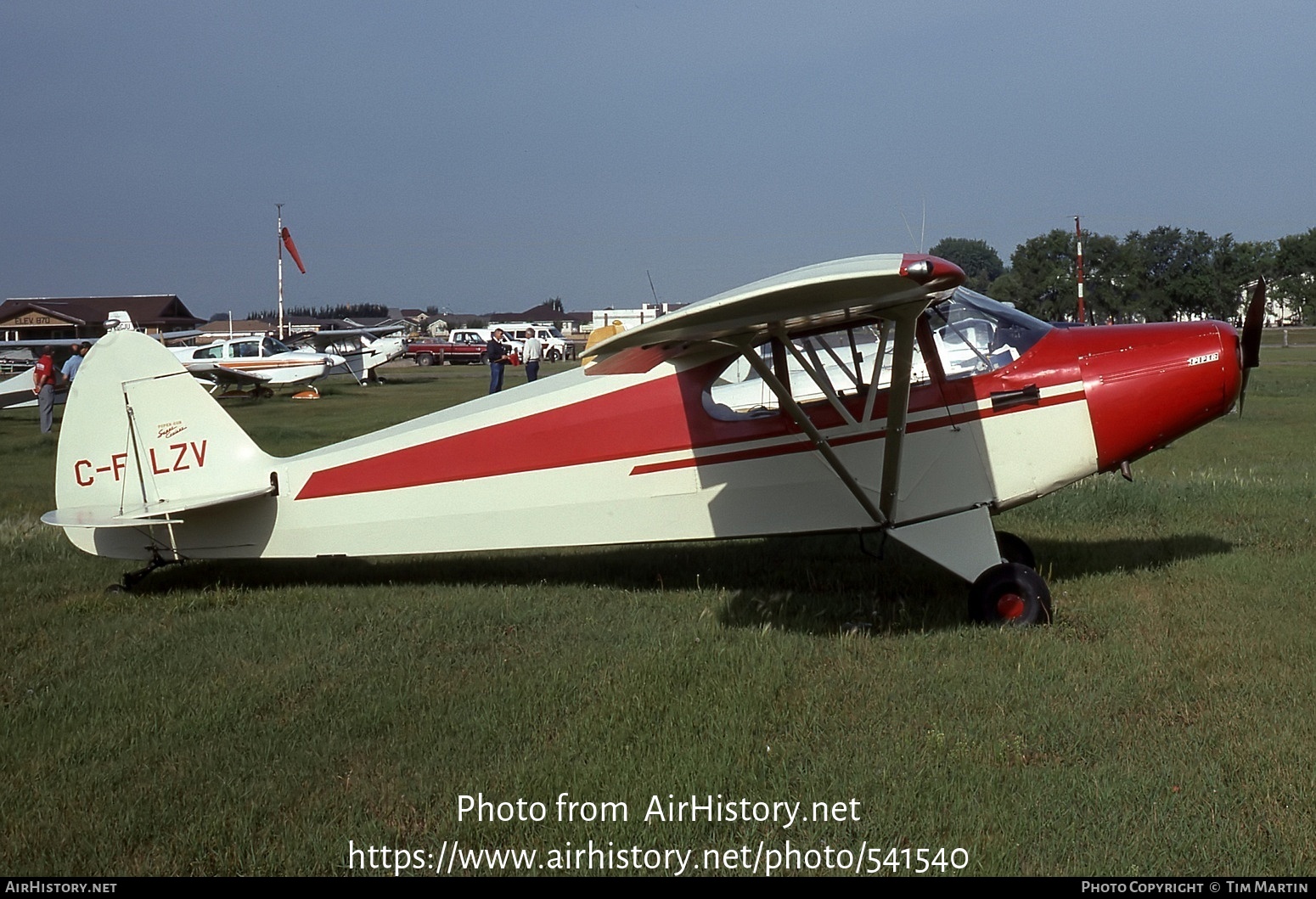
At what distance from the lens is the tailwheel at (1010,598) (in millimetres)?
5941

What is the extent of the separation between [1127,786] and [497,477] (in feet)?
13.7

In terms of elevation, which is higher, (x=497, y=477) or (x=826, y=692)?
(x=497, y=477)

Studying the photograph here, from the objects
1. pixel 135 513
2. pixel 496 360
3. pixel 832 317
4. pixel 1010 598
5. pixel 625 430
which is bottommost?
pixel 1010 598

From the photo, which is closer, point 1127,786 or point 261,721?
point 1127,786

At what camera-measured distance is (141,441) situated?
714 centimetres

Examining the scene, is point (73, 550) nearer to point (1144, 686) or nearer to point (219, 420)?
point (219, 420)

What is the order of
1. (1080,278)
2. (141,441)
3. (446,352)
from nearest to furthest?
1. (141,441)
2. (1080,278)
3. (446,352)

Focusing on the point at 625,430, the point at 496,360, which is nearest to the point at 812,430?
the point at 625,430

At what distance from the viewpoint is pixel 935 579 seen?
24.0ft

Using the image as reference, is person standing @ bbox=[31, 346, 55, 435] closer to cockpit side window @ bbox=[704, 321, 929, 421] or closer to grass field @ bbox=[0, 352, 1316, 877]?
grass field @ bbox=[0, 352, 1316, 877]

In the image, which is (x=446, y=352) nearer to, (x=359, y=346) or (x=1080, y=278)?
(x=359, y=346)

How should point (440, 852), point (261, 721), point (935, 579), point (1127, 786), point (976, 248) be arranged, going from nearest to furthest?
1. point (440, 852)
2. point (1127, 786)
3. point (261, 721)
4. point (935, 579)
5. point (976, 248)

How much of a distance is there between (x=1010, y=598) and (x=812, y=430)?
1514mm

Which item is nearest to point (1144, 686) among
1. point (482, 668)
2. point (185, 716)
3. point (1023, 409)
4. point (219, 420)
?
point (1023, 409)
